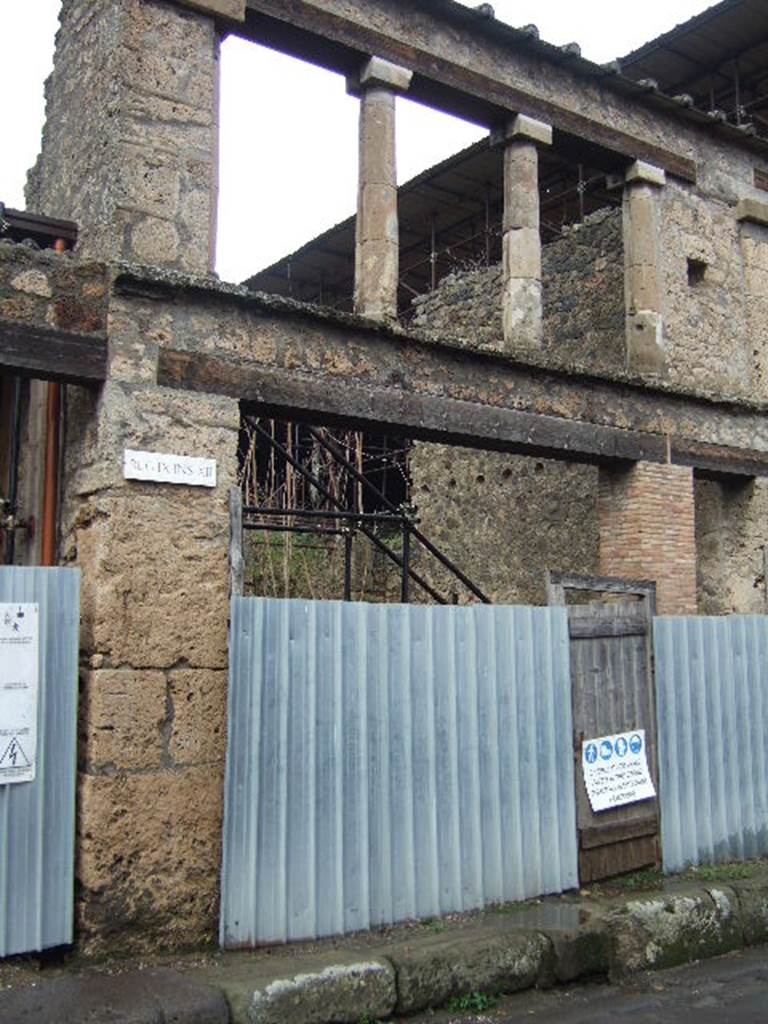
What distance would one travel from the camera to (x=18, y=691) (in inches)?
182

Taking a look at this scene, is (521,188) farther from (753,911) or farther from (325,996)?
(325,996)

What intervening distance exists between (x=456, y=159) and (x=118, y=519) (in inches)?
311

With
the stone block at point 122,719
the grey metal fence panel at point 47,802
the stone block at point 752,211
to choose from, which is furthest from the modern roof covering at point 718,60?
the grey metal fence panel at point 47,802

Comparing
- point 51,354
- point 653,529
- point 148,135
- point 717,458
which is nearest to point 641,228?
point 717,458

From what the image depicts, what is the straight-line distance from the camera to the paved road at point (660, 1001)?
14.8 ft

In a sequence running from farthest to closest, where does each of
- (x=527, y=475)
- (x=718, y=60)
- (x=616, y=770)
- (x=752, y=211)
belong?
(x=718, y=60), (x=527, y=475), (x=752, y=211), (x=616, y=770)

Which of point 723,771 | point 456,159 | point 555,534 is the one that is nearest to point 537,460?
point 555,534

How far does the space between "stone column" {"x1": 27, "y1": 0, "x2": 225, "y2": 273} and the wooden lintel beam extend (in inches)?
34.7

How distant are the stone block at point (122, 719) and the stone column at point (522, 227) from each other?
4.40 m

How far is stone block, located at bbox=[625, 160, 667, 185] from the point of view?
9273mm

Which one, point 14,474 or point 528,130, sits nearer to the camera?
point 14,474

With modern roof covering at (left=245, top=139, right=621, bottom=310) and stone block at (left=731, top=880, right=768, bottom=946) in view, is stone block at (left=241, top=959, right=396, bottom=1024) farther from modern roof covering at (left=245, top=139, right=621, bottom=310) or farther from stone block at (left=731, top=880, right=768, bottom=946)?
modern roof covering at (left=245, top=139, right=621, bottom=310)

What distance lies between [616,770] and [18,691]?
3.50 meters

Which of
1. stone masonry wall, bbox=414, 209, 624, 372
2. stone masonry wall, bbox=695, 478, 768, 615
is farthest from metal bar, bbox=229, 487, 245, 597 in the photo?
stone masonry wall, bbox=695, 478, 768, 615
